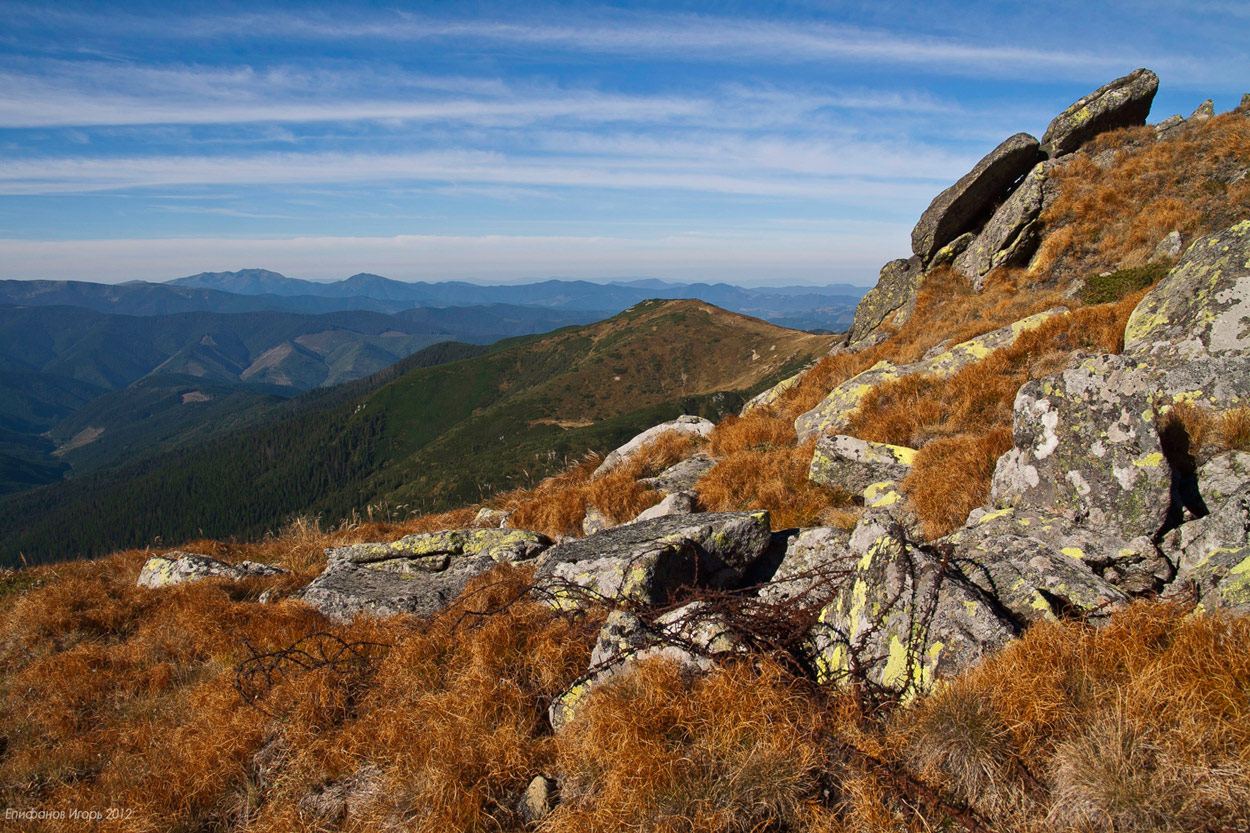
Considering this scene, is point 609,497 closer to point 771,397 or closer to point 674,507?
point 674,507

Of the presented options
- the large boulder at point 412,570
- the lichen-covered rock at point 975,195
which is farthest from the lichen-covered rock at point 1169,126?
the large boulder at point 412,570

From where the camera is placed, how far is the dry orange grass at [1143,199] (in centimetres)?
1552

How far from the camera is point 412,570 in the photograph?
995cm

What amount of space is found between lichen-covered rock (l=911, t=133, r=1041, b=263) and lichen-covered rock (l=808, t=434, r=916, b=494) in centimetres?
1643

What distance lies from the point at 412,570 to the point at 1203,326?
41.7ft

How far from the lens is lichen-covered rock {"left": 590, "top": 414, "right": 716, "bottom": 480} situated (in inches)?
592

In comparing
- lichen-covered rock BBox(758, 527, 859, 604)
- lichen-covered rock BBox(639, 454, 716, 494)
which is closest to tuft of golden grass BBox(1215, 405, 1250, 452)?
lichen-covered rock BBox(758, 527, 859, 604)

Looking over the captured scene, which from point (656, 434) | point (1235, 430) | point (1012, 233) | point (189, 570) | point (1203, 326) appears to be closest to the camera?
point (1235, 430)

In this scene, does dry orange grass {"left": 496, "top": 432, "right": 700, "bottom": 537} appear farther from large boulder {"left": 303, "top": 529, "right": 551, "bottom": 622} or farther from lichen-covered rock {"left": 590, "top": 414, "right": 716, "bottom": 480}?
large boulder {"left": 303, "top": 529, "right": 551, "bottom": 622}

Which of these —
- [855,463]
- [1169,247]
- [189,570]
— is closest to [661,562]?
[855,463]

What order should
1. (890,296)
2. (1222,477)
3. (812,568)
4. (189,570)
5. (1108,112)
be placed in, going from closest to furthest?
(1222,477), (812,568), (189,570), (1108,112), (890,296)

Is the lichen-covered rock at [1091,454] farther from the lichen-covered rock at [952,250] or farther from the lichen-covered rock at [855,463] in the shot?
the lichen-covered rock at [952,250]

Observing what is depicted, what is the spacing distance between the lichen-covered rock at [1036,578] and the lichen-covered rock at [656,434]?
1003cm

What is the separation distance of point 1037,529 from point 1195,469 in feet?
6.37
